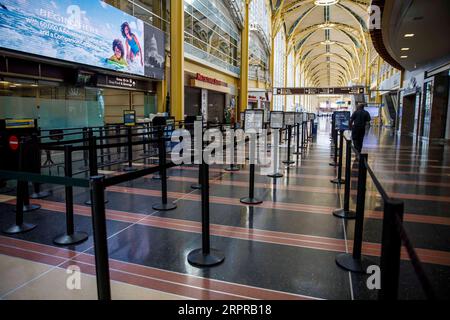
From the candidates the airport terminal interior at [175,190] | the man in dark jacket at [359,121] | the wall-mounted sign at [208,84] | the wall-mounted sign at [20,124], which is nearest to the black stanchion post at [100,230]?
the airport terminal interior at [175,190]

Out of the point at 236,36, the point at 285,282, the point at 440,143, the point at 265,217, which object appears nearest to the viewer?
the point at 285,282

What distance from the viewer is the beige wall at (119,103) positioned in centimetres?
1626

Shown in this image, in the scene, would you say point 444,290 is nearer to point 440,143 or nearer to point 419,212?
point 419,212

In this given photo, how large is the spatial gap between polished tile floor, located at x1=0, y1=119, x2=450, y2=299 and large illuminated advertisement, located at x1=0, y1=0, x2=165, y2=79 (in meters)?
5.44

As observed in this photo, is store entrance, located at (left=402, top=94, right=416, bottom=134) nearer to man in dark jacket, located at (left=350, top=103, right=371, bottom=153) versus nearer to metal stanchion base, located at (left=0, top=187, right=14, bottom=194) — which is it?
man in dark jacket, located at (left=350, top=103, right=371, bottom=153)

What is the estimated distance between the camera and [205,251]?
3320 millimetres

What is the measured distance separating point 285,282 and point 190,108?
1981 centimetres

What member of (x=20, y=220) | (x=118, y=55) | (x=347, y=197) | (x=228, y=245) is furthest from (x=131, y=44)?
(x=228, y=245)

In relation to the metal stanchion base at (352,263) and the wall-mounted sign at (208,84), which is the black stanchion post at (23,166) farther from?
the wall-mounted sign at (208,84)

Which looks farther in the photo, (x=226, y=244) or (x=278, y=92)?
(x=278, y=92)

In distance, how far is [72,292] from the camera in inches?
104

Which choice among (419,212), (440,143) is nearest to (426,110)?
(440,143)

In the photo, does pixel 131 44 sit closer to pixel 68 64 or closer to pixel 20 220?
pixel 68 64

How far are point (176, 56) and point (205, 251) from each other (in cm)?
1421
